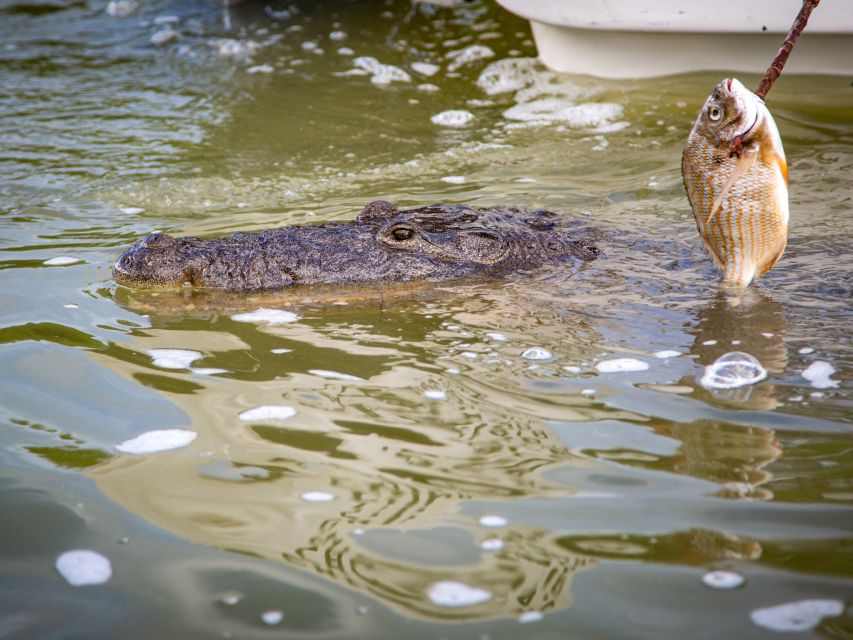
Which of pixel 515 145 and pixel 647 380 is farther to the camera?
pixel 515 145

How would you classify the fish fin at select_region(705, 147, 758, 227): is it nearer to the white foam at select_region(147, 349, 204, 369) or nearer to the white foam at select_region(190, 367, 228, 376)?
the white foam at select_region(190, 367, 228, 376)

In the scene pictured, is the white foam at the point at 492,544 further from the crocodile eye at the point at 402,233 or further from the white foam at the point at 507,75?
the white foam at the point at 507,75

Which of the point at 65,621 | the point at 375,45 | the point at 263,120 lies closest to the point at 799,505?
the point at 65,621

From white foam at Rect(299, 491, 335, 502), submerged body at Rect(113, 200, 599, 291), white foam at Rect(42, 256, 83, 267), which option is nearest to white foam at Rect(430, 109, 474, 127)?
submerged body at Rect(113, 200, 599, 291)

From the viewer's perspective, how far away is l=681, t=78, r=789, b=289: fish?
3436mm

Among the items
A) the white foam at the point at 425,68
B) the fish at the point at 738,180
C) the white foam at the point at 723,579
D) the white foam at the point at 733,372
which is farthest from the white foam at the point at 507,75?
the white foam at the point at 723,579

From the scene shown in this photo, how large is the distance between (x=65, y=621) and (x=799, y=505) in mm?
2137

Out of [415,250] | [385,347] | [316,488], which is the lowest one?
[316,488]

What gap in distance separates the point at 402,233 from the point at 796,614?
3.07 metres

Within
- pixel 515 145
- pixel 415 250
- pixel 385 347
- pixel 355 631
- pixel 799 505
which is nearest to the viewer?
pixel 355 631

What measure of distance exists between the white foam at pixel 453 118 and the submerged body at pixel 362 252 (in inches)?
124

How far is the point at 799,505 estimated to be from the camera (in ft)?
8.90

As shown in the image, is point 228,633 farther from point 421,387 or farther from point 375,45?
point 375,45

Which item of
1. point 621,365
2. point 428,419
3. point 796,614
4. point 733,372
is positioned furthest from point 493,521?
point 733,372
